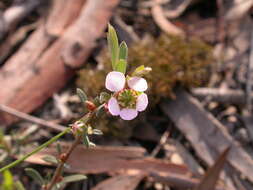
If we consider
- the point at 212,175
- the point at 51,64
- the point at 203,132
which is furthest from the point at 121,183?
the point at 51,64

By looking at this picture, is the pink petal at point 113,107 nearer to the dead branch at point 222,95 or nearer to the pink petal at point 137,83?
the pink petal at point 137,83


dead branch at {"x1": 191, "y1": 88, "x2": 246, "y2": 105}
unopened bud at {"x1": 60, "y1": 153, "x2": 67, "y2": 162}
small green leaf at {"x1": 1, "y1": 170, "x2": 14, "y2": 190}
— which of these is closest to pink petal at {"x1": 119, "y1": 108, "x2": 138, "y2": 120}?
unopened bud at {"x1": 60, "y1": 153, "x2": 67, "y2": 162}

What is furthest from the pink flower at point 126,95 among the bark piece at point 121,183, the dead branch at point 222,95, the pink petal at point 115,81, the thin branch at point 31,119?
the dead branch at point 222,95

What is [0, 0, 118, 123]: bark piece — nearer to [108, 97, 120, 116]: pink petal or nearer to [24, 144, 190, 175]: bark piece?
[24, 144, 190, 175]: bark piece

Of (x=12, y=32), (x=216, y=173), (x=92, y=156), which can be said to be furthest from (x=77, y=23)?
(x=216, y=173)

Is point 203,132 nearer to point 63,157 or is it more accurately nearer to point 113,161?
point 113,161
